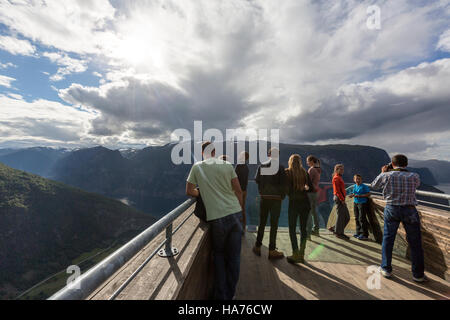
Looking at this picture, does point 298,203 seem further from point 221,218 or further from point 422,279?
point 422,279

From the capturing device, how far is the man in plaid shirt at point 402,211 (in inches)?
152

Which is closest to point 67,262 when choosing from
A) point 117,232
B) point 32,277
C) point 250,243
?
point 32,277

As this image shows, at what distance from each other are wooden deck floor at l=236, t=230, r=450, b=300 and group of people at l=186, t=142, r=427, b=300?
254 mm

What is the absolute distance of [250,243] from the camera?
18.6ft

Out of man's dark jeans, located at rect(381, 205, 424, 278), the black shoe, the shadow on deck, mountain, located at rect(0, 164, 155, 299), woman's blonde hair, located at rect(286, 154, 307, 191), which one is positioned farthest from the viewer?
mountain, located at rect(0, 164, 155, 299)

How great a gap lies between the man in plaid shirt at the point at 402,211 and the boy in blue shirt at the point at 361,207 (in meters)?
2.35

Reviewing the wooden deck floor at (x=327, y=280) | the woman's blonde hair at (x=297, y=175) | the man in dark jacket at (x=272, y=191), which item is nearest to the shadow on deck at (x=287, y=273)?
the wooden deck floor at (x=327, y=280)

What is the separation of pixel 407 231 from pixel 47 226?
476ft

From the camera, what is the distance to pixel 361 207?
255 inches

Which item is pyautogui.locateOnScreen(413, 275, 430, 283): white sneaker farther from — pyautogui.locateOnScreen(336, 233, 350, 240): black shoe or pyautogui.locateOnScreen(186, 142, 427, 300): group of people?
pyautogui.locateOnScreen(336, 233, 350, 240): black shoe

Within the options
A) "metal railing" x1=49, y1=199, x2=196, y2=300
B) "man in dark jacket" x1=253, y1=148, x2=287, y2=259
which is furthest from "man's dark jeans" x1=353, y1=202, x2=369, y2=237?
"metal railing" x1=49, y1=199, x2=196, y2=300

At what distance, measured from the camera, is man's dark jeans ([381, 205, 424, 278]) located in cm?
385

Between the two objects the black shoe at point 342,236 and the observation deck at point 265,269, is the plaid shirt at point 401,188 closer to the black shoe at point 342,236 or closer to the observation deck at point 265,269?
the observation deck at point 265,269
